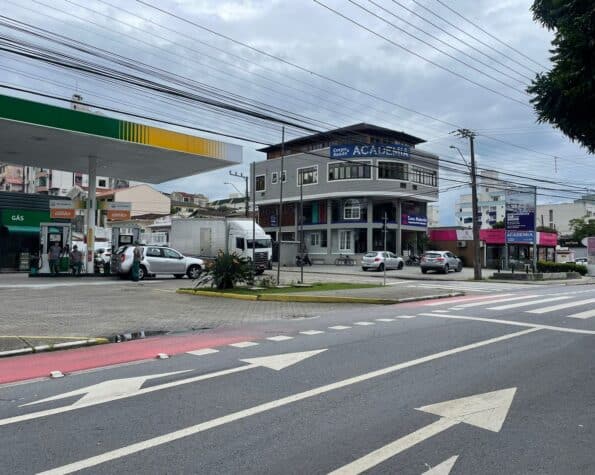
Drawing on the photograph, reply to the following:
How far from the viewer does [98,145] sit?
76.4 feet

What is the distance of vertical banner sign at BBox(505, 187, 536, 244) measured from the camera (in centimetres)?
3478

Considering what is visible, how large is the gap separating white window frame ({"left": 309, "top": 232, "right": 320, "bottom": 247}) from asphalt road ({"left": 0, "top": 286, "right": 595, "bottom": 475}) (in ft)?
147

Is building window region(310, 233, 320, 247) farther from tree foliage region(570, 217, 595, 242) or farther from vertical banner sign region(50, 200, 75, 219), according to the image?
tree foliage region(570, 217, 595, 242)

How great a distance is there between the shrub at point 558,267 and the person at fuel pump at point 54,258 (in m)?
31.3

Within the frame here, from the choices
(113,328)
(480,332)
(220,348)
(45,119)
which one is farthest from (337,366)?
(45,119)

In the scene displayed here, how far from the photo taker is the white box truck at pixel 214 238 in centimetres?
3394

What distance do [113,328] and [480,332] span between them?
7.45 metres

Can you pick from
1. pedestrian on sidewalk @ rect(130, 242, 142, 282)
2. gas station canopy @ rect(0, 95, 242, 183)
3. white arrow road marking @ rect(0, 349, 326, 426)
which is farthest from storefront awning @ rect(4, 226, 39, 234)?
white arrow road marking @ rect(0, 349, 326, 426)

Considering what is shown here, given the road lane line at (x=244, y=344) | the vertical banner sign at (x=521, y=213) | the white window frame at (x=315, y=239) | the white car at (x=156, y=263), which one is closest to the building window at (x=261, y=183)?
the white window frame at (x=315, y=239)

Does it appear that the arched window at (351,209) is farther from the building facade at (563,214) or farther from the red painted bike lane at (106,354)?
the building facade at (563,214)

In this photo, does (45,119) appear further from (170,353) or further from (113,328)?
(170,353)

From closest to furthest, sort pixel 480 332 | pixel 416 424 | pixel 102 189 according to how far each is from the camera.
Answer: pixel 416 424 → pixel 480 332 → pixel 102 189

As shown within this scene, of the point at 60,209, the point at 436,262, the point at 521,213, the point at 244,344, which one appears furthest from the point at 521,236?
the point at 244,344

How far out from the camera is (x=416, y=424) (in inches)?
199
